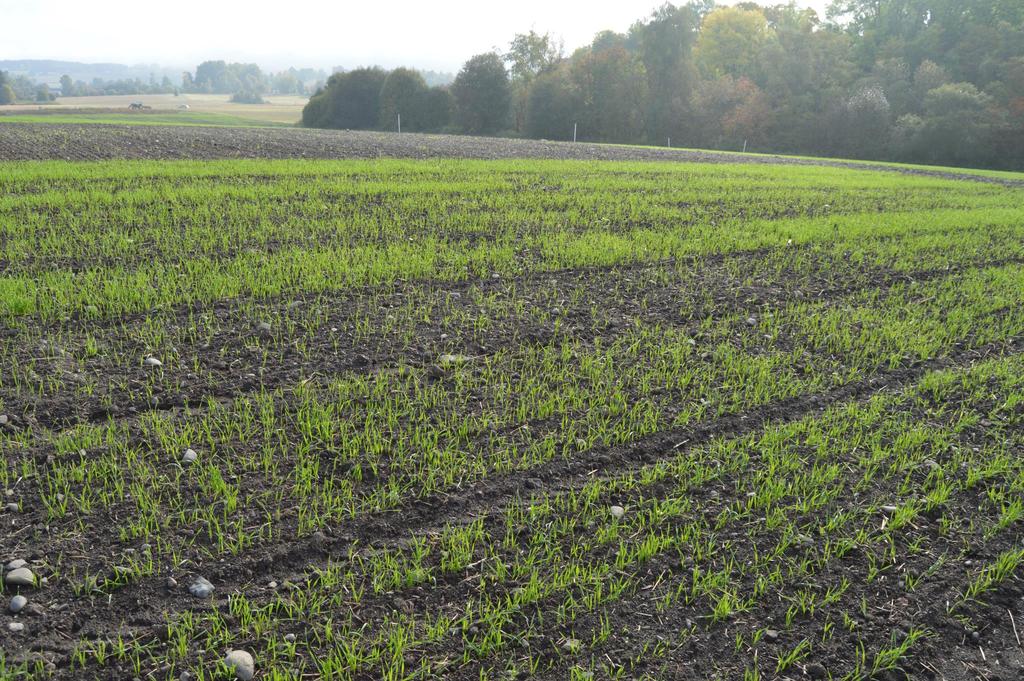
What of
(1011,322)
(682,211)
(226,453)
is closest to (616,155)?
(682,211)

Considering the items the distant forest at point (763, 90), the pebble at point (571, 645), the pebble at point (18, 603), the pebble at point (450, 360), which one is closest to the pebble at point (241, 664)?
the pebble at point (18, 603)

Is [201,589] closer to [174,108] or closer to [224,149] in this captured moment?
[224,149]

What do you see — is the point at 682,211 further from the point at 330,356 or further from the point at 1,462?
the point at 1,462

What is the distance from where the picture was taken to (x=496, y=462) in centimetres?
436

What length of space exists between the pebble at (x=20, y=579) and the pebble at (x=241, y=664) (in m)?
1.13

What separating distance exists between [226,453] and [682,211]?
11218 mm

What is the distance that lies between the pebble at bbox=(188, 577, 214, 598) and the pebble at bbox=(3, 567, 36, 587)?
0.73m

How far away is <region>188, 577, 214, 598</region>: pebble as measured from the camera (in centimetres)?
316

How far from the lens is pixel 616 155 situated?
89.5 feet

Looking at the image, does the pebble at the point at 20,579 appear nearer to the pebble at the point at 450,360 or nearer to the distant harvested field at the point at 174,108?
the pebble at the point at 450,360

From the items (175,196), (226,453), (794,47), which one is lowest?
(226,453)

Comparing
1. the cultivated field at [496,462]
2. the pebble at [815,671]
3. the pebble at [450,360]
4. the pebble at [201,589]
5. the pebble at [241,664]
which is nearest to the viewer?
the pebble at [241,664]

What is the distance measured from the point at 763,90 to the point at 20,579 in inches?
2517

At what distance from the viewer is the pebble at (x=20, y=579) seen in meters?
3.14
